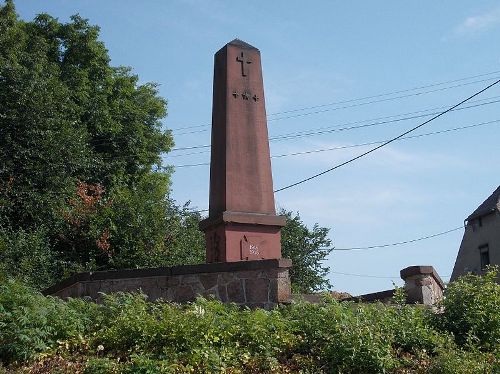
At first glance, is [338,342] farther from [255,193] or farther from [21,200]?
[21,200]

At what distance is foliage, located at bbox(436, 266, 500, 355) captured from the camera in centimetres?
758

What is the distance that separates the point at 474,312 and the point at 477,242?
2744cm

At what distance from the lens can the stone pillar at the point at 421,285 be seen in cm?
960

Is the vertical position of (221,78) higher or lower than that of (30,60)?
lower

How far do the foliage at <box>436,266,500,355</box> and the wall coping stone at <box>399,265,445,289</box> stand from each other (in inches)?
50.5

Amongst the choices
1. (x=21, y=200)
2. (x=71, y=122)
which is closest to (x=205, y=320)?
(x=21, y=200)

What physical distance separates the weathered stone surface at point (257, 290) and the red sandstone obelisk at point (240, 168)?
1.84 m

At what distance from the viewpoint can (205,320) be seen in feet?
23.7

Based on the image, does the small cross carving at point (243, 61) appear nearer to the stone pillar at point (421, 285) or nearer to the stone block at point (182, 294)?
the stone block at point (182, 294)

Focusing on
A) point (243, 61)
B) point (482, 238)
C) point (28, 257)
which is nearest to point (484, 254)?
point (482, 238)

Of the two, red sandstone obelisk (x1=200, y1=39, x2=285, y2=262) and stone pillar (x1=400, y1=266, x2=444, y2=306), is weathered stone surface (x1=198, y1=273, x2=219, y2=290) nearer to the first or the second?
red sandstone obelisk (x1=200, y1=39, x2=285, y2=262)

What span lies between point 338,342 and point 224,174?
5.26 meters

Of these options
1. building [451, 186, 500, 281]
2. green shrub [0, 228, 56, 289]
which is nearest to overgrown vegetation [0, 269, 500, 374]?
green shrub [0, 228, 56, 289]

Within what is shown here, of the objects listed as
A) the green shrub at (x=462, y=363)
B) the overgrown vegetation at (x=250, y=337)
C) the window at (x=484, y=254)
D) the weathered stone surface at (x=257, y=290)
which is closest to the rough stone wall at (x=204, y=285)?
the weathered stone surface at (x=257, y=290)
